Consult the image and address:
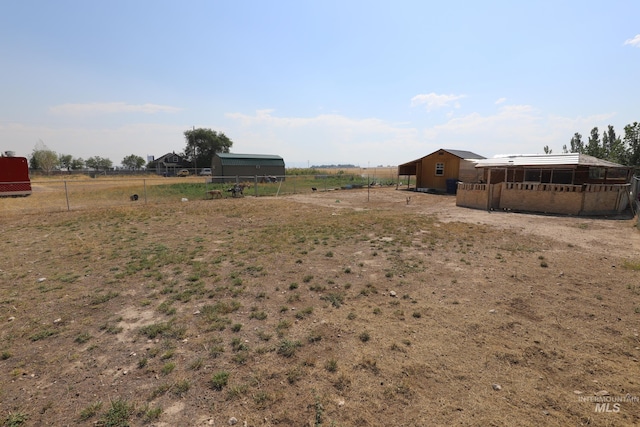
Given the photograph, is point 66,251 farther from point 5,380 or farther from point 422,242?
point 422,242

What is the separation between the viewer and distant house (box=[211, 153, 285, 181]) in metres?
40.2

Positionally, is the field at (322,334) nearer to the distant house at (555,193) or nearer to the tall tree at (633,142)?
the distant house at (555,193)

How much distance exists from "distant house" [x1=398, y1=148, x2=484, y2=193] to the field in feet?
57.5

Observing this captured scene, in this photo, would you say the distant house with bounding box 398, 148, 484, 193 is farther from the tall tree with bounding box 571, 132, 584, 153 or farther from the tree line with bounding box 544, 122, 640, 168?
the tall tree with bounding box 571, 132, 584, 153

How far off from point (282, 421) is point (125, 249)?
25.1ft

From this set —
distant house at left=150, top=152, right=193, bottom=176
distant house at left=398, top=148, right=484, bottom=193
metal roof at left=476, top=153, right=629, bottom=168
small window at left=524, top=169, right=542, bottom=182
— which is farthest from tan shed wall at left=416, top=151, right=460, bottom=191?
distant house at left=150, top=152, right=193, bottom=176

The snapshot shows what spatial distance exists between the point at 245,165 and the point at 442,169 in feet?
86.1

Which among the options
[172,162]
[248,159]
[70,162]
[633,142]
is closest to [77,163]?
[70,162]

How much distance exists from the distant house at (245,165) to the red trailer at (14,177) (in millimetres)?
18813

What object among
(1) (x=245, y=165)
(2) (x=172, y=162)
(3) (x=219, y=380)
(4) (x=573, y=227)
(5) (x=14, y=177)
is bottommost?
(3) (x=219, y=380)

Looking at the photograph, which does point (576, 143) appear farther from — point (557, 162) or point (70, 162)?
point (70, 162)

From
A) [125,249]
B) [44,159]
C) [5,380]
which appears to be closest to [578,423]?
[5,380]

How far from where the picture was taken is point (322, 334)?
4086 millimetres

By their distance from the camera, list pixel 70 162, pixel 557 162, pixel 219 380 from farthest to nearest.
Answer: pixel 70 162 → pixel 557 162 → pixel 219 380
